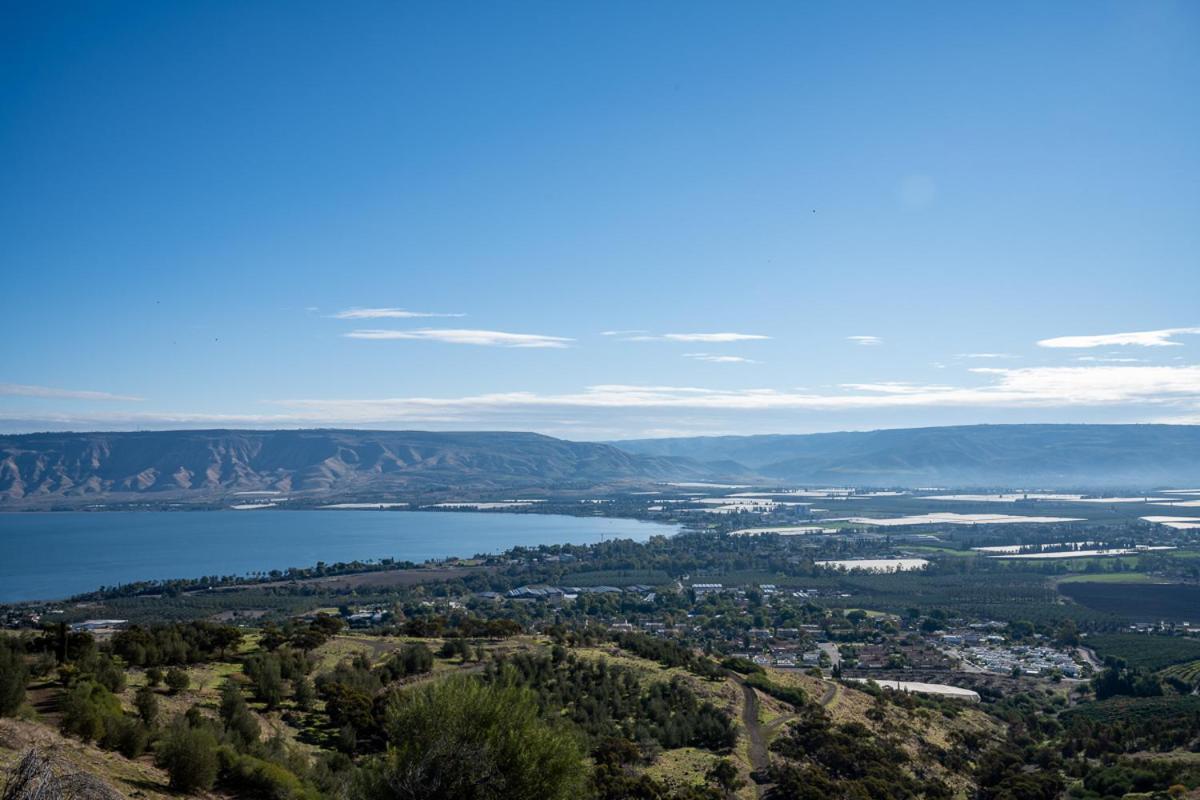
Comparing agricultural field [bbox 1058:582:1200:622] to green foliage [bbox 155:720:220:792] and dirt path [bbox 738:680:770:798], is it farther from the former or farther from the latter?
green foliage [bbox 155:720:220:792]

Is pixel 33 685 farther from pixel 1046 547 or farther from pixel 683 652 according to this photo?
pixel 1046 547

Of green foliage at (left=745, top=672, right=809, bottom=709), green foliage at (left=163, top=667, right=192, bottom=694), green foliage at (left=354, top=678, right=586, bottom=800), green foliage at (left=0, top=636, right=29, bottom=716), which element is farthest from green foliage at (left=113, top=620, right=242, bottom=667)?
green foliage at (left=745, top=672, right=809, bottom=709)

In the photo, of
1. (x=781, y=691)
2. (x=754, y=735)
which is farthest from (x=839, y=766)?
(x=781, y=691)

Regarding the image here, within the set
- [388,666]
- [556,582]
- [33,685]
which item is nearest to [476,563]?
[556,582]

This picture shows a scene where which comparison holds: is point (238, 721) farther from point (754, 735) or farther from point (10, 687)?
point (754, 735)

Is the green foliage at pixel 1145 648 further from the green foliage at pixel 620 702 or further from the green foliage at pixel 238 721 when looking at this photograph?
the green foliage at pixel 238 721

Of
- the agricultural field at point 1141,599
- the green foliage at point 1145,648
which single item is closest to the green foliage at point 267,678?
the green foliage at point 1145,648

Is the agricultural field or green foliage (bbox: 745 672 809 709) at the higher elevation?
green foliage (bbox: 745 672 809 709)
